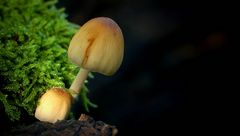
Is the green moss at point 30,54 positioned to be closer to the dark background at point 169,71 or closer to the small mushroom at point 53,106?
the small mushroom at point 53,106

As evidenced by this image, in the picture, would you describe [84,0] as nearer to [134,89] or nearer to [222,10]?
[134,89]

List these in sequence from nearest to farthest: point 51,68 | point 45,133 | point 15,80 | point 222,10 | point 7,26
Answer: point 45,133, point 15,80, point 51,68, point 7,26, point 222,10

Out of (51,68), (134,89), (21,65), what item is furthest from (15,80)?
(134,89)

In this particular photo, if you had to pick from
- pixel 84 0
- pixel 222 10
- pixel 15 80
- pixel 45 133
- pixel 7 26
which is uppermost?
pixel 222 10

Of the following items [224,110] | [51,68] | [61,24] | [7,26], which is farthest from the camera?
[224,110]

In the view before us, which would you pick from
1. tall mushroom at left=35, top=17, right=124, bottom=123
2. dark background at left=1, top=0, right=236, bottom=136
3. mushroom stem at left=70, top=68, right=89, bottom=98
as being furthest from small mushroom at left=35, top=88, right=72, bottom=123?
dark background at left=1, top=0, right=236, bottom=136

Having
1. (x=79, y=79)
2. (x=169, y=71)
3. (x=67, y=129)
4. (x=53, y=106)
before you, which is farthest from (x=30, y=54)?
(x=169, y=71)

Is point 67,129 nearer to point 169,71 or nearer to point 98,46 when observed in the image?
point 98,46
